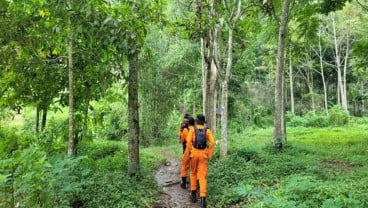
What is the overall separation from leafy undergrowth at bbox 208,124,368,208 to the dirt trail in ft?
2.05

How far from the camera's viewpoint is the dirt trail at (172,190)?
846 centimetres

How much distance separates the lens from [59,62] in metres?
9.48

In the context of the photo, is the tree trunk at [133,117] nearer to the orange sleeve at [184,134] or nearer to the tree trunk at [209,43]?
the orange sleeve at [184,134]

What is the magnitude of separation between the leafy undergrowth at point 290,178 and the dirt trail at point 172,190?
2.05 feet

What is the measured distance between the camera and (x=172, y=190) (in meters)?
9.81

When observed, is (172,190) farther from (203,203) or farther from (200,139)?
(200,139)

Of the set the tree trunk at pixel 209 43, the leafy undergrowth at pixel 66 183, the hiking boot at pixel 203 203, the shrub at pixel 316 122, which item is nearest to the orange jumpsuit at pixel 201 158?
the hiking boot at pixel 203 203

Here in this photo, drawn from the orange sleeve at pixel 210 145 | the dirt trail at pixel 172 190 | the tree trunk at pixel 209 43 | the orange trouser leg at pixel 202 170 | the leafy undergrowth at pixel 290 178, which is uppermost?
the tree trunk at pixel 209 43

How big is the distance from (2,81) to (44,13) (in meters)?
2.18

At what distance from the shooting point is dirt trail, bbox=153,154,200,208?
27.8 feet

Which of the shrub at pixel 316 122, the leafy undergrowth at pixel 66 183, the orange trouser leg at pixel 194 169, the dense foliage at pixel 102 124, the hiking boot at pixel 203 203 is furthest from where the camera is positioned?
the shrub at pixel 316 122

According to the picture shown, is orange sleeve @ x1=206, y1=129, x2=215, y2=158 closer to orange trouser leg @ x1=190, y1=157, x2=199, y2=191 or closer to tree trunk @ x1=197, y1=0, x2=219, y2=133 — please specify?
orange trouser leg @ x1=190, y1=157, x2=199, y2=191

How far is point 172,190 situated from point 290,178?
298 cm

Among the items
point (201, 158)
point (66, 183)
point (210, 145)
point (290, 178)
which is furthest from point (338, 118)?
point (66, 183)
